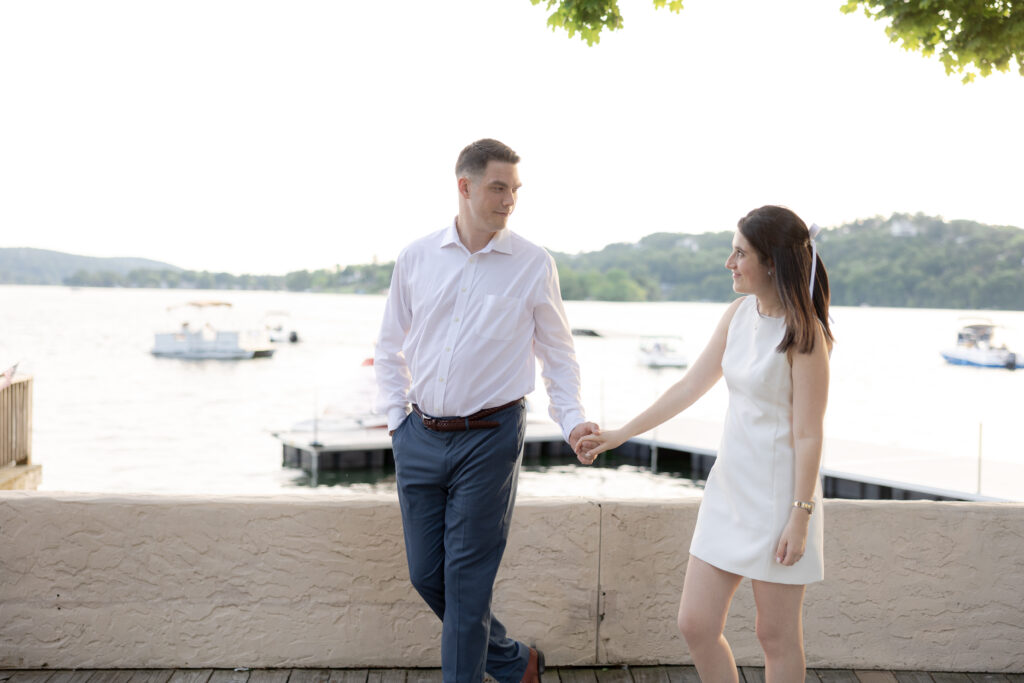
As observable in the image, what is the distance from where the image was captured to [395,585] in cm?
325

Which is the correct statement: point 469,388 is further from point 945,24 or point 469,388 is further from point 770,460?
point 945,24

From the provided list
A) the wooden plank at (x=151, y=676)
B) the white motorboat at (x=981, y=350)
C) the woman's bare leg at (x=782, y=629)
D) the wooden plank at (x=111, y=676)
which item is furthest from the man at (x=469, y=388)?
the white motorboat at (x=981, y=350)

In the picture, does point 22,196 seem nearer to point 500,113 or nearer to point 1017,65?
point 500,113

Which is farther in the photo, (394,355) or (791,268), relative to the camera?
(394,355)

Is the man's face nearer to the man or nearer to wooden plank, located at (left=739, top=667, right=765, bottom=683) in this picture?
the man

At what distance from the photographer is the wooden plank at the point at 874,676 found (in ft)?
10.7

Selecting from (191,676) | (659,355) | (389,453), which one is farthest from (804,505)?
(659,355)

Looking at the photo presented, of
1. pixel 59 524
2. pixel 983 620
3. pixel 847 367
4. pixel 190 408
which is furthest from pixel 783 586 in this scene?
pixel 847 367

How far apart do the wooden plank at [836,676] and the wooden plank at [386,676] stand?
1507 millimetres

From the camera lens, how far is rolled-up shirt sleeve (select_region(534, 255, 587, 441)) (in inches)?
109

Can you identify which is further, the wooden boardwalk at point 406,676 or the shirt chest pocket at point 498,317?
the wooden boardwalk at point 406,676

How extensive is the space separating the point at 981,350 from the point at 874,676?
81705mm

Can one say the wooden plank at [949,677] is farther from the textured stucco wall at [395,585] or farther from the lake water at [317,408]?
the lake water at [317,408]

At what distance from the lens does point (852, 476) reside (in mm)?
18219
